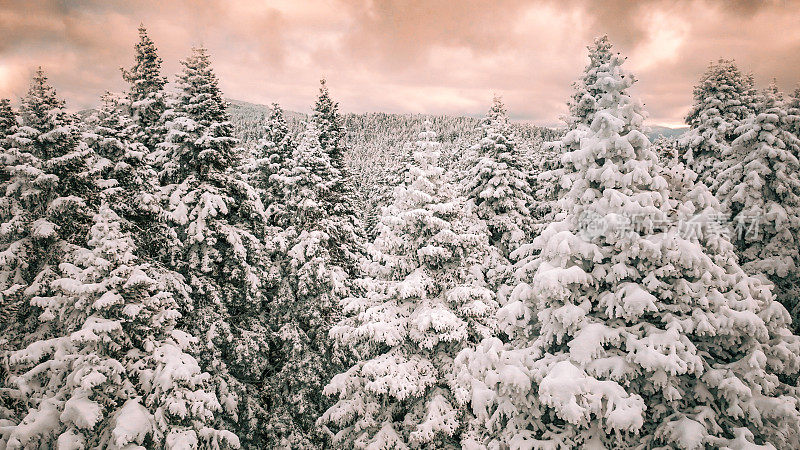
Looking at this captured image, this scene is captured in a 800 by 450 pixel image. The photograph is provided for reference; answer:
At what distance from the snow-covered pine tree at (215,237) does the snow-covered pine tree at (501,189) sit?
37.7 ft

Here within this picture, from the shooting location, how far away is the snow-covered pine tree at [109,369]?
9.95 metres

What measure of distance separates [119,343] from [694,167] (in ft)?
81.7

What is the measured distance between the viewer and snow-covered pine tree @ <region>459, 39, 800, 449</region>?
8.14 metres

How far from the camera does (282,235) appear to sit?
2002cm

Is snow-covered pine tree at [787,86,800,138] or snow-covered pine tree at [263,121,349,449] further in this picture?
snow-covered pine tree at [263,121,349,449]

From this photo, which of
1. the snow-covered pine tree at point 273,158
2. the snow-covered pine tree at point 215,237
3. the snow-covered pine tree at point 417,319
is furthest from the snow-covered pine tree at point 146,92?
the snow-covered pine tree at point 417,319

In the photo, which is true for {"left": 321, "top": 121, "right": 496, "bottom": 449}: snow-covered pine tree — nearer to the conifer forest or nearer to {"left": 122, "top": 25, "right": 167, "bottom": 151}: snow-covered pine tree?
the conifer forest

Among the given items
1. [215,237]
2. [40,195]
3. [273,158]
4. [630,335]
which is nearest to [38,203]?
[40,195]

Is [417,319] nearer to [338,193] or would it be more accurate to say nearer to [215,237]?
[215,237]

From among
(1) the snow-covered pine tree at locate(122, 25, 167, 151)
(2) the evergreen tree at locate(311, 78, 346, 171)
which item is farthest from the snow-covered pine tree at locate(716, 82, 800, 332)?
(1) the snow-covered pine tree at locate(122, 25, 167, 151)

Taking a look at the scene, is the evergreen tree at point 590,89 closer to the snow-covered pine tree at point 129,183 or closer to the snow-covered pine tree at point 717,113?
the snow-covered pine tree at point 717,113

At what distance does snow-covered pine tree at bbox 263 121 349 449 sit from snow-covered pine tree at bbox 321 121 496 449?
5.67 meters

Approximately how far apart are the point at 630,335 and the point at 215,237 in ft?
47.0

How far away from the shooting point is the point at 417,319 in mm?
12312
